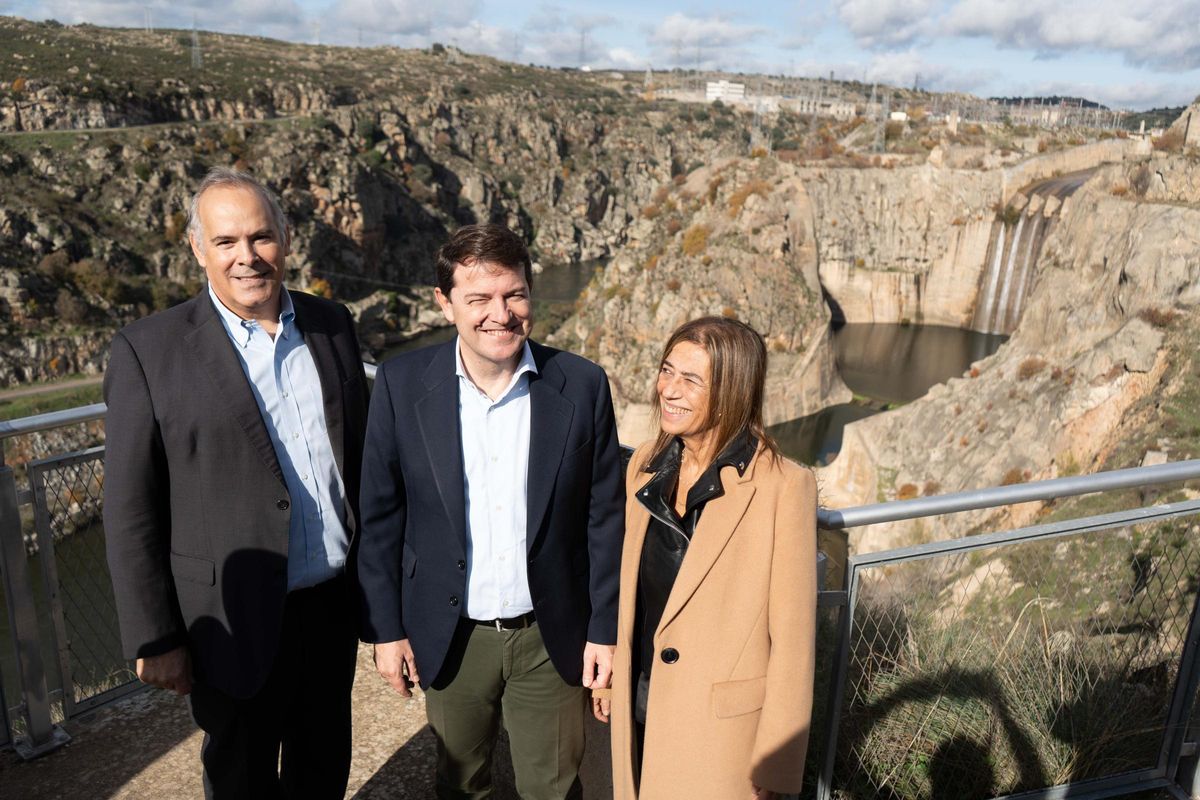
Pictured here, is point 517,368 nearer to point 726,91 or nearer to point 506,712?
point 506,712

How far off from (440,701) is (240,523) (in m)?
0.79

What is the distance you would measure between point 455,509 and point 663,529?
59 centimetres

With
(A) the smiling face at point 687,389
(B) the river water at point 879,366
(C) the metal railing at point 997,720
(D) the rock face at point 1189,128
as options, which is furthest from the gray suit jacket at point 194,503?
(D) the rock face at point 1189,128

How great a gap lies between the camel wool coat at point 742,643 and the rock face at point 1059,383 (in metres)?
12.3

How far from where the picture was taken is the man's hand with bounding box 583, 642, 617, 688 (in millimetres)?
2490

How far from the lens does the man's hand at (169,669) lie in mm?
2332

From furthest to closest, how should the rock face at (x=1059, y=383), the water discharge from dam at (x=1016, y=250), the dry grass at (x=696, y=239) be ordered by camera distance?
the water discharge from dam at (x=1016, y=250)
the dry grass at (x=696, y=239)
the rock face at (x=1059, y=383)

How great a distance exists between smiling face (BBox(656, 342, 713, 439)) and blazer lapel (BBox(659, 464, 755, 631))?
0.60 feet

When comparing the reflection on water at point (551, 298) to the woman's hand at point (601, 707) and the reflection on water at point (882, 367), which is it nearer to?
the reflection on water at point (882, 367)

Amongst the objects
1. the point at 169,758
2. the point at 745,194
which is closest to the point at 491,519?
the point at 169,758

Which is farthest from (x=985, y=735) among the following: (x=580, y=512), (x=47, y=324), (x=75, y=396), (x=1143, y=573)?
(x=47, y=324)

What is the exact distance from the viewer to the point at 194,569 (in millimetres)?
2393

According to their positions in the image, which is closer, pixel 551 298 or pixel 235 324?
pixel 235 324

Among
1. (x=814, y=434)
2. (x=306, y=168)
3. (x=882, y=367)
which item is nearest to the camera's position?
(x=814, y=434)
